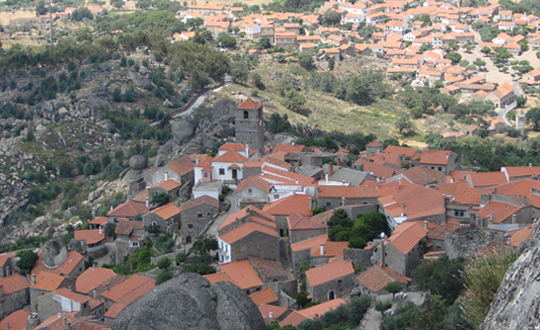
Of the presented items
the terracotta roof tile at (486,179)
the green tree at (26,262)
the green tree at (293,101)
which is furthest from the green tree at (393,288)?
the green tree at (293,101)

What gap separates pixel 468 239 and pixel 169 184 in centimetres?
2108

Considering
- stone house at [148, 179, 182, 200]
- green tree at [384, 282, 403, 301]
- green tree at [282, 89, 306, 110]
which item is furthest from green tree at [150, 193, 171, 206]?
green tree at [282, 89, 306, 110]

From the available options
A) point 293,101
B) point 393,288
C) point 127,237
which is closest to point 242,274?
point 393,288

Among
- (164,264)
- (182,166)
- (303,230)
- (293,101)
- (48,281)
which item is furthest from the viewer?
(293,101)

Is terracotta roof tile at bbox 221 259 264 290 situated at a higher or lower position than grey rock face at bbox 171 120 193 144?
higher

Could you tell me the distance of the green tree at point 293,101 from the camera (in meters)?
80.5

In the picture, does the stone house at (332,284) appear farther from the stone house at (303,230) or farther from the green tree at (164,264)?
the green tree at (164,264)

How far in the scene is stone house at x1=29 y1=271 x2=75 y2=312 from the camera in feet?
122

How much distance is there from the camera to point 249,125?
46.6 m

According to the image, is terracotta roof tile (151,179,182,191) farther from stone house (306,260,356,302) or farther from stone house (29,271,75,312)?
stone house (306,260,356,302)

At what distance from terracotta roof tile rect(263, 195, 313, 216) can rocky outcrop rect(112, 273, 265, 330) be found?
751 inches

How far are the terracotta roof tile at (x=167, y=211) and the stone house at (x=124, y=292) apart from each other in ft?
15.6

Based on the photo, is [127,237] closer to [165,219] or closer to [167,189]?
[165,219]

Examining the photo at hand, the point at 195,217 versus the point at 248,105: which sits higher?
the point at 248,105
